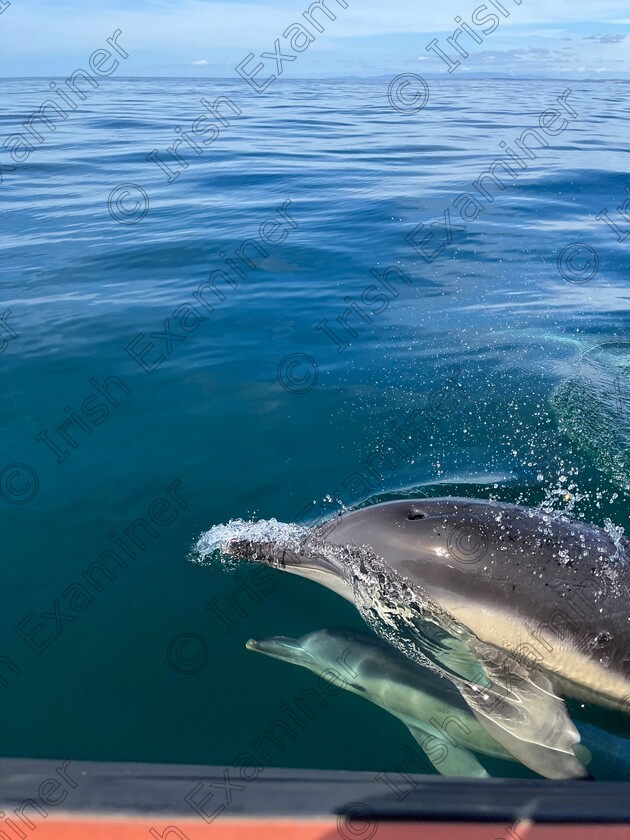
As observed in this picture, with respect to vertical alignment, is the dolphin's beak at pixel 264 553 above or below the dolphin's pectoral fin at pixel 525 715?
below

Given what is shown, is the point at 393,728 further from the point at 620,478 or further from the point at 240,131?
the point at 240,131

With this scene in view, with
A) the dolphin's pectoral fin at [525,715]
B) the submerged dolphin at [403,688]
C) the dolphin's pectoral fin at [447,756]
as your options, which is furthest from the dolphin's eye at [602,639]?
the dolphin's pectoral fin at [447,756]

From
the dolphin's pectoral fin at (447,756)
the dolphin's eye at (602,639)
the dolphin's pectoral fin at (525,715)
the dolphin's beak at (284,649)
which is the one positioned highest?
the dolphin's eye at (602,639)

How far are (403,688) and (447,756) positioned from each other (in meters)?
0.58

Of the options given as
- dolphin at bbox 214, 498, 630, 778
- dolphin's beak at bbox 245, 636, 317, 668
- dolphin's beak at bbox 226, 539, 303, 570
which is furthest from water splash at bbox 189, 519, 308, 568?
dolphin's beak at bbox 245, 636, 317, 668

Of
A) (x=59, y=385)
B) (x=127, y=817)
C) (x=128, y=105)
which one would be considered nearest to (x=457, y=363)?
(x=59, y=385)

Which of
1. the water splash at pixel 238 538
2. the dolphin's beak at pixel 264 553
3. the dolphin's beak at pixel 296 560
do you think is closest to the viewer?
the dolphin's beak at pixel 296 560

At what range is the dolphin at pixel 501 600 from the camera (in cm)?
494

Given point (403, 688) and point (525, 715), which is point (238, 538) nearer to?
point (403, 688)

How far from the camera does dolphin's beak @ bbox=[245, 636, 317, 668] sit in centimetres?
518

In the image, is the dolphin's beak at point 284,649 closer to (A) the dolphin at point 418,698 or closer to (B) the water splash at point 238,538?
(A) the dolphin at point 418,698

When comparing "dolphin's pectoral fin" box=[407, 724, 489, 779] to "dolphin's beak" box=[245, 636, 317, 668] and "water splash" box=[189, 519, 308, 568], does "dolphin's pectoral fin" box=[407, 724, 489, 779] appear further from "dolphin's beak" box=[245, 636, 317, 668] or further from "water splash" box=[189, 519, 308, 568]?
"water splash" box=[189, 519, 308, 568]

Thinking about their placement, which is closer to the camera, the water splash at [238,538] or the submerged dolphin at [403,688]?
the submerged dolphin at [403,688]

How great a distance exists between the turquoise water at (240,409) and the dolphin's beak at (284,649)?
82mm
